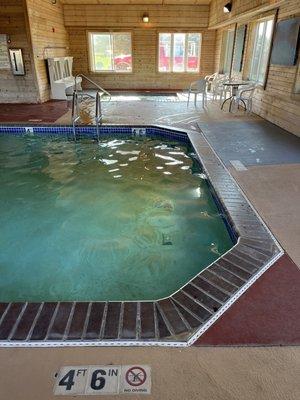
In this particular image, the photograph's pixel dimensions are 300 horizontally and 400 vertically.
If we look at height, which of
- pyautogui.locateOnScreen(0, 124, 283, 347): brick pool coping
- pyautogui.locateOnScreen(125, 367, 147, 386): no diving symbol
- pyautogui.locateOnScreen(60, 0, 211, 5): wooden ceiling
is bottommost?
pyautogui.locateOnScreen(0, 124, 283, 347): brick pool coping

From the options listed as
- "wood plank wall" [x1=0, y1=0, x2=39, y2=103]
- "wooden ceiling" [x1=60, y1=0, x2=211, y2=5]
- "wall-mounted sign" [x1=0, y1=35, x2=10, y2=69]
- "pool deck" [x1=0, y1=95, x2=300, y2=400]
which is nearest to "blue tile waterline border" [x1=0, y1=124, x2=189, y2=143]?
"wood plank wall" [x1=0, y1=0, x2=39, y2=103]

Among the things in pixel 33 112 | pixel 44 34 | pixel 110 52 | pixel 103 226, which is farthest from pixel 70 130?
pixel 110 52

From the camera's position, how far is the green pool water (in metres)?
2.32

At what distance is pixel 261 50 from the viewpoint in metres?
6.80

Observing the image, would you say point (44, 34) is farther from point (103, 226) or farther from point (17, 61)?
point (103, 226)

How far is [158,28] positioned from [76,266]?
1058 cm

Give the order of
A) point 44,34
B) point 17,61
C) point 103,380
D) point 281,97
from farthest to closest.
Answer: point 44,34
point 17,61
point 281,97
point 103,380

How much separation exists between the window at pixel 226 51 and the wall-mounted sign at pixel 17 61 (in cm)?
586

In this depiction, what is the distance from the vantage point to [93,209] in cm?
334

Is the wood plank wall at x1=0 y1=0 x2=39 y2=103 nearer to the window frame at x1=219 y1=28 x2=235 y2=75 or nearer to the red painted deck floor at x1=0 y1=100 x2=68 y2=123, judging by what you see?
the red painted deck floor at x1=0 y1=100 x2=68 y2=123

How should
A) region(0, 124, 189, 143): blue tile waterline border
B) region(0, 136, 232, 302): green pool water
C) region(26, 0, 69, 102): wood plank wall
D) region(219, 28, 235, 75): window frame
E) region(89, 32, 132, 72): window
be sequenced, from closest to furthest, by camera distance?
region(0, 136, 232, 302): green pool water < region(0, 124, 189, 143): blue tile waterline border < region(26, 0, 69, 102): wood plank wall < region(219, 28, 235, 75): window frame < region(89, 32, 132, 72): window

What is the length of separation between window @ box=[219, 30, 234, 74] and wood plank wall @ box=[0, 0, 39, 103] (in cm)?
567

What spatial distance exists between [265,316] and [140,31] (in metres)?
11.3

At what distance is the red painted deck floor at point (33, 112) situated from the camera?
6.31m
